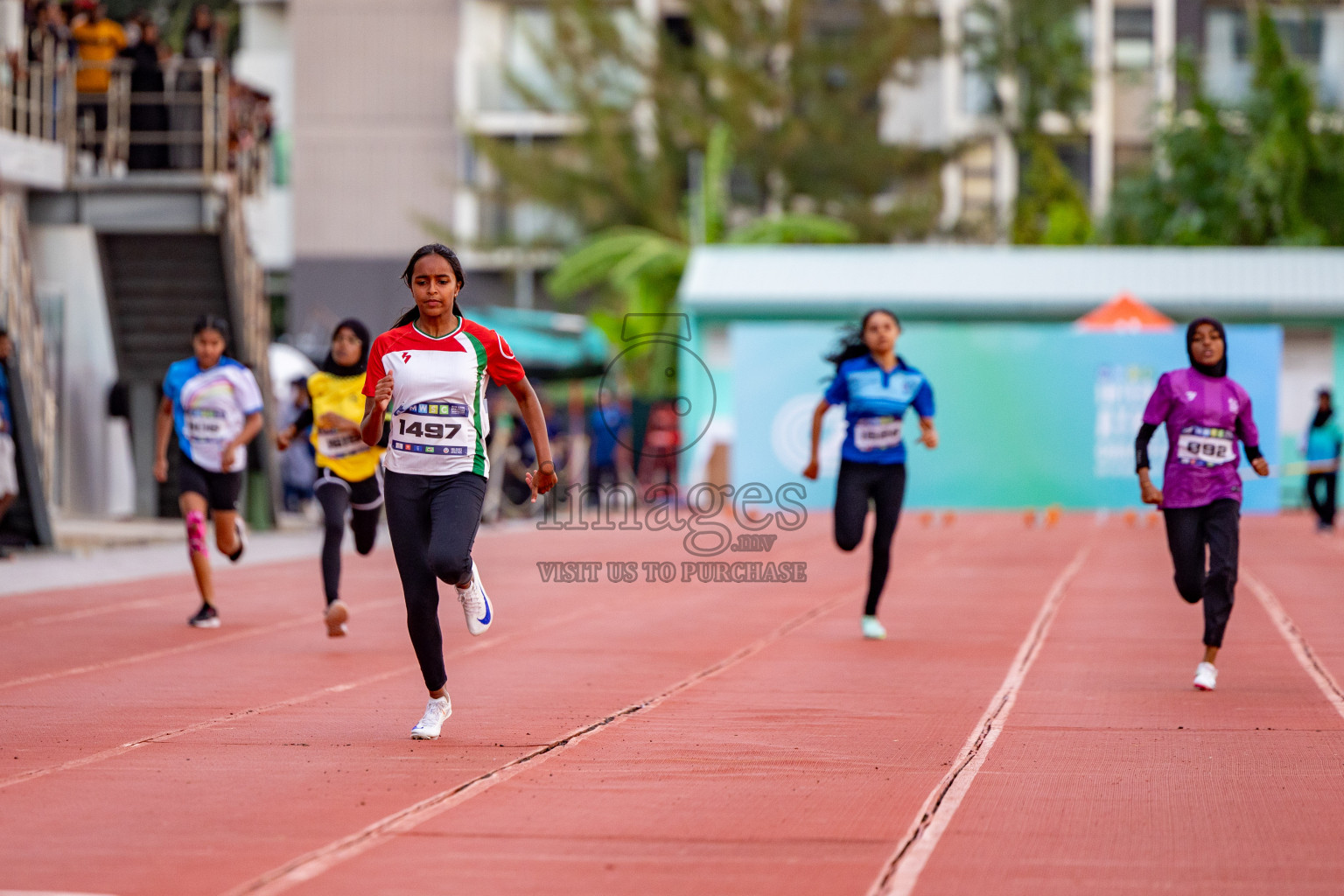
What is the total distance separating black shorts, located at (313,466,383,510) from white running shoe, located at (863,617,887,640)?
3101mm

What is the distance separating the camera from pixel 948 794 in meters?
7.05

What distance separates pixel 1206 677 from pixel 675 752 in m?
3.37

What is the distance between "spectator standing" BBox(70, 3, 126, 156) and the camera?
2298 centimetres

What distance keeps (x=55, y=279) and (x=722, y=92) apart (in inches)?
1015

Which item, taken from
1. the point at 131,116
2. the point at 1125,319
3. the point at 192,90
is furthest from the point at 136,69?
the point at 1125,319

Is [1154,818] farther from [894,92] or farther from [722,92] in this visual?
A: [894,92]

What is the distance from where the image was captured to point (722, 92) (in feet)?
163

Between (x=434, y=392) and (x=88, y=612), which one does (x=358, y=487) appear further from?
(x=434, y=392)

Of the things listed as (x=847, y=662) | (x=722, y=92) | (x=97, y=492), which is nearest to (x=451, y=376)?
(x=847, y=662)

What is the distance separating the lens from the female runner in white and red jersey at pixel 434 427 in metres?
8.02

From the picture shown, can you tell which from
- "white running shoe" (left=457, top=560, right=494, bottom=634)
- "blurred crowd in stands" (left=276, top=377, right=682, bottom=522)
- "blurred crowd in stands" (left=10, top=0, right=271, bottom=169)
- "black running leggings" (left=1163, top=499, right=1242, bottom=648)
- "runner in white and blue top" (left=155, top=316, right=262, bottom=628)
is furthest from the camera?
"blurred crowd in stands" (left=276, top=377, right=682, bottom=522)

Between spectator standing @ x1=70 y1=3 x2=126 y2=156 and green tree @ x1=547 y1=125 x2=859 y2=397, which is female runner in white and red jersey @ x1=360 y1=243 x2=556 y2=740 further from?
green tree @ x1=547 y1=125 x2=859 y2=397

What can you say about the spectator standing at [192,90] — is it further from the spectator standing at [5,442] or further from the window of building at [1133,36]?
the window of building at [1133,36]

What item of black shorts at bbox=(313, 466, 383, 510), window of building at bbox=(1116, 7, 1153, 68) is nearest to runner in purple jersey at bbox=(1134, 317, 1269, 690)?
black shorts at bbox=(313, 466, 383, 510)
